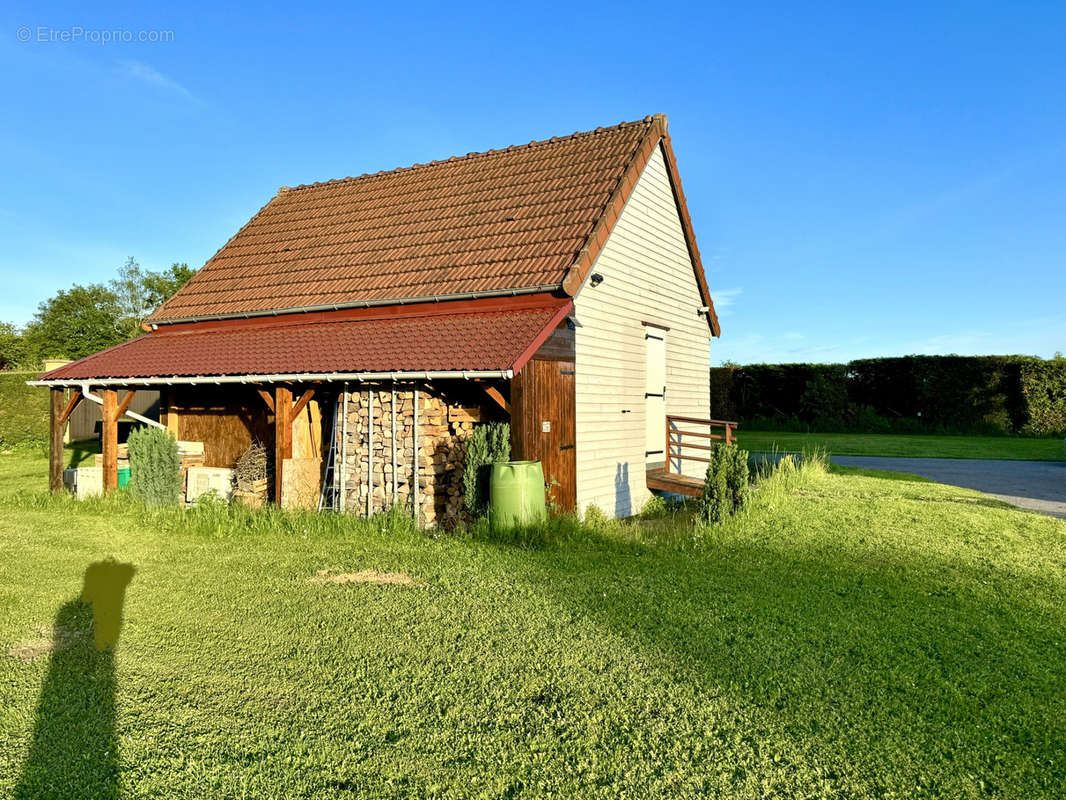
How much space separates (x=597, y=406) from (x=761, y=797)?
802 cm

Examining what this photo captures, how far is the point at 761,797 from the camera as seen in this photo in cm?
324

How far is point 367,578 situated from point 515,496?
225 centimetres

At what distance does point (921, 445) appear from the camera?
2211 centimetres

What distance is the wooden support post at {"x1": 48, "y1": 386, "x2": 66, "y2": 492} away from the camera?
13.0m

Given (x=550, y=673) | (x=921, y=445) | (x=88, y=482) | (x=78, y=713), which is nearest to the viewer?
(x=78, y=713)

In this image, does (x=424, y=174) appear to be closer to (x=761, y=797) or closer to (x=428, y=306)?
(x=428, y=306)

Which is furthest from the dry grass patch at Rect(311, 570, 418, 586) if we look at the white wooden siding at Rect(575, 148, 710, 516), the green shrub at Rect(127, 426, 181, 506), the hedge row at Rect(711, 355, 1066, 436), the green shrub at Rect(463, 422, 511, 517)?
the hedge row at Rect(711, 355, 1066, 436)

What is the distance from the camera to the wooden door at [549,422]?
30.6 ft

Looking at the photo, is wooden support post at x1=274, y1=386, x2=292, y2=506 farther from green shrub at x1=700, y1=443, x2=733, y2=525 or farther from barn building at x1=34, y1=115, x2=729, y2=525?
green shrub at x1=700, y1=443, x2=733, y2=525

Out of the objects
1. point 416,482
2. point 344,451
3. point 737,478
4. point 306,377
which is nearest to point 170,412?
point 344,451

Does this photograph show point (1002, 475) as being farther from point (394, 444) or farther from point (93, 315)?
point (93, 315)

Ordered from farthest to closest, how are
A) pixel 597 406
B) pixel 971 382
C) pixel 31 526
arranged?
pixel 971 382 → pixel 597 406 → pixel 31 526

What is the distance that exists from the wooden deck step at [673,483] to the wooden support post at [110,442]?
30.9 feet

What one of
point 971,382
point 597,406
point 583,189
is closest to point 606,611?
point 597,406
